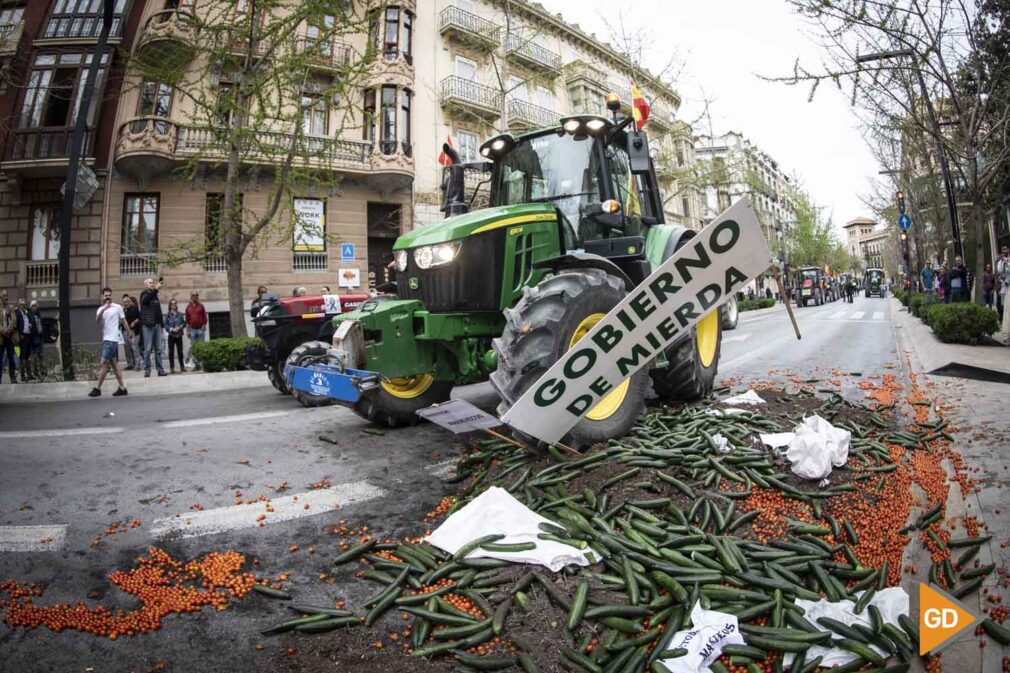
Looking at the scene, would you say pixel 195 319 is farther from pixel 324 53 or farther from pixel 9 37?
pixel 324 53

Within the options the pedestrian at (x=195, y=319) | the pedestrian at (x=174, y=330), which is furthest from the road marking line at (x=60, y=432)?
the pedestrian at (x=195, y=319)

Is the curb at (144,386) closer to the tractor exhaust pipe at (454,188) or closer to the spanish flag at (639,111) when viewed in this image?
the tractor exhaust pipe at (454,188)

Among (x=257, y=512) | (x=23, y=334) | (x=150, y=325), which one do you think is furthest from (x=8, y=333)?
(x=257, y=512)

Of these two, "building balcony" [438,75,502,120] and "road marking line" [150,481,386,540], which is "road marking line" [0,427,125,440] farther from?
"building balcony" [438,75,502,120]

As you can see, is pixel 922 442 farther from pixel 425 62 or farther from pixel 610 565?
pixel 425 62

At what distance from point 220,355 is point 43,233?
10.3 m

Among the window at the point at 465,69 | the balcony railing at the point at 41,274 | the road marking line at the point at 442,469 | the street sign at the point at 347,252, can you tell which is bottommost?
the road marking line at the point at 442,469

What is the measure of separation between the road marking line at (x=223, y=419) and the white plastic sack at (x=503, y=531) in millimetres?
5117

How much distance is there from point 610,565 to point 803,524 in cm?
121

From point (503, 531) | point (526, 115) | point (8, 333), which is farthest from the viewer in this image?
point (526, 115)

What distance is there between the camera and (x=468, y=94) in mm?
27062

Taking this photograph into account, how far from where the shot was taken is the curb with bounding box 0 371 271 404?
11039 mm

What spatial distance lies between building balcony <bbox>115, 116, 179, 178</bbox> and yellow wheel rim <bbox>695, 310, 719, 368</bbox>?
20.4 m

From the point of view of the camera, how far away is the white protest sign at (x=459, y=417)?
4191mm
